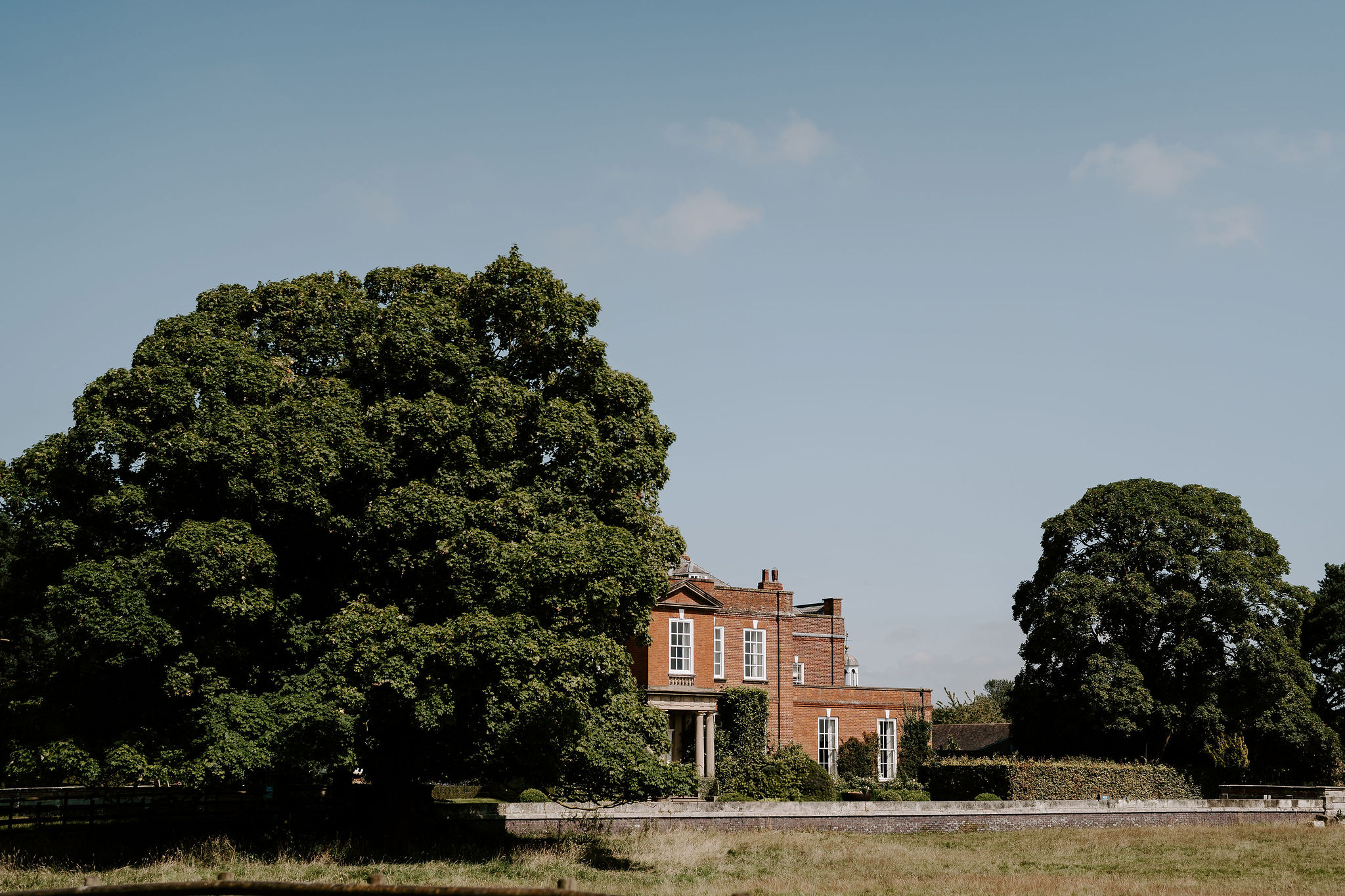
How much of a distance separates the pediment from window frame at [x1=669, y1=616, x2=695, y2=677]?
25.4 inches

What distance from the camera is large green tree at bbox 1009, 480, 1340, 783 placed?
1661 inches

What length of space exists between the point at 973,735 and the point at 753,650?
34645mm

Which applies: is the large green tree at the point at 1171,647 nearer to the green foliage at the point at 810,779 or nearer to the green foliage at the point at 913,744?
the green foliage at the point at 913,744

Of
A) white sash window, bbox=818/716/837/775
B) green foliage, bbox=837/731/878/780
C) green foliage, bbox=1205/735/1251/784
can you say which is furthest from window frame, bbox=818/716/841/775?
green foliage, bbox=1205/735/1251/784

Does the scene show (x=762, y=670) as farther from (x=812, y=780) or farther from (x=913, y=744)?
(x=913, y=744)

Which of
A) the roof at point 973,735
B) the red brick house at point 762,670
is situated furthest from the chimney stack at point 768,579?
the roof at point 973,735

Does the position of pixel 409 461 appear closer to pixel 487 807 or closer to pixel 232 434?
pixel 232 434

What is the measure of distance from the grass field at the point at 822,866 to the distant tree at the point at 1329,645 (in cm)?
2205

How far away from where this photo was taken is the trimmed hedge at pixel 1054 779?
37.2 metres

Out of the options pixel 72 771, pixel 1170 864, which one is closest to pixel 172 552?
pixel 72 771

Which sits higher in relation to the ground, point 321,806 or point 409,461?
point 409,461

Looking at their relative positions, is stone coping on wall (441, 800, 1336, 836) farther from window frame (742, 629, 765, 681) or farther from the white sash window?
window frame (742, 629, 765, 681)

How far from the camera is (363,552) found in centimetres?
2327

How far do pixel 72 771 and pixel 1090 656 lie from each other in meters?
35.2
